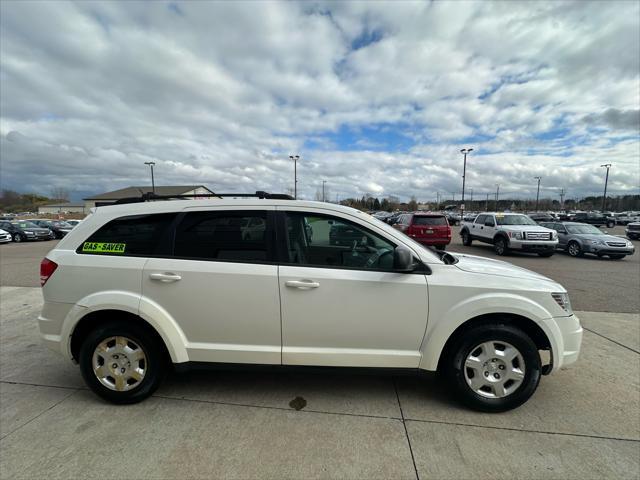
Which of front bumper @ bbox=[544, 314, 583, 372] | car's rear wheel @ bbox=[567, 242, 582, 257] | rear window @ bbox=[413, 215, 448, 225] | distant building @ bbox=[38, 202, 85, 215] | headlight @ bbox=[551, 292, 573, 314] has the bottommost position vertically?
car's rear wheel @ bbox=[567, 242, 582, 257]

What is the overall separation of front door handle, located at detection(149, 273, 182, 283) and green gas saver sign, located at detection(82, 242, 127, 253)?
43 centimetres

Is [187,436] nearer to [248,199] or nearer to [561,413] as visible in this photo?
[248,199]

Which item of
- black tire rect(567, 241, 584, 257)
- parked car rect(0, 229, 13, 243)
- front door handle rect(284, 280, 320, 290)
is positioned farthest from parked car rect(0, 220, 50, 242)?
black tire rect(567, 241, 584, 257)

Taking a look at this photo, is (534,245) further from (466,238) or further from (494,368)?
(494,368)

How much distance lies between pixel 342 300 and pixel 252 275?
0.77 meters

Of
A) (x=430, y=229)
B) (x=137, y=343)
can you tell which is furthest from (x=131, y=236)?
(x=430, y=229)

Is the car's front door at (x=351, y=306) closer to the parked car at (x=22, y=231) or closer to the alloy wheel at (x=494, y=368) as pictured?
the alloy wheel at (x=494, y=368)

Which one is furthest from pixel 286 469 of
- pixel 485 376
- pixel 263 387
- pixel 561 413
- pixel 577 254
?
pixel 577 254

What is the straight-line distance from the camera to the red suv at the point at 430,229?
44.6 feet

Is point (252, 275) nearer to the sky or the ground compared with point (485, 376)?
nearer to the sky

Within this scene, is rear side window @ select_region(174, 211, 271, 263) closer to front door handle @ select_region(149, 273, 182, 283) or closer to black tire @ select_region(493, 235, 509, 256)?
front door handle @ select_region(149, 273, 182, 283)

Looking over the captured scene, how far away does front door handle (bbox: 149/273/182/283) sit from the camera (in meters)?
2.59

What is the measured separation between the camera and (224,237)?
2.70 meters

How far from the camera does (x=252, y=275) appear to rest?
2555 mm
